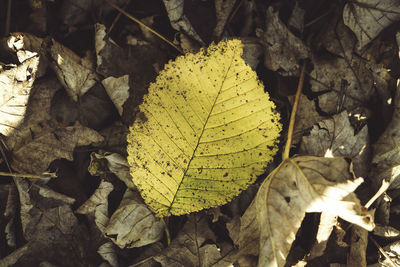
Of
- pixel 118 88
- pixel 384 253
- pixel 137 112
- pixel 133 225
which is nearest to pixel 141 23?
pixel 118 88

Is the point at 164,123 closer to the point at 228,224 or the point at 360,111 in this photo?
the point at 228,224

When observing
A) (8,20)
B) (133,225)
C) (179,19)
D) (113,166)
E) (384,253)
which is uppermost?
(8,20)

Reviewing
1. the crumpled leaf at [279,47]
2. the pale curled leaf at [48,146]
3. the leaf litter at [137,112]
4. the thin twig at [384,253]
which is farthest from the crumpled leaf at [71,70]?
the thin twig at [384,253]

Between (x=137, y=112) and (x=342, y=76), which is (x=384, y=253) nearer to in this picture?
(x=342, y=76)

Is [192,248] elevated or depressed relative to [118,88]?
depressed

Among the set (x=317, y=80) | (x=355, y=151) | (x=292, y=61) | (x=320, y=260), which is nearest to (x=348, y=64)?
(x=317, y=80)
